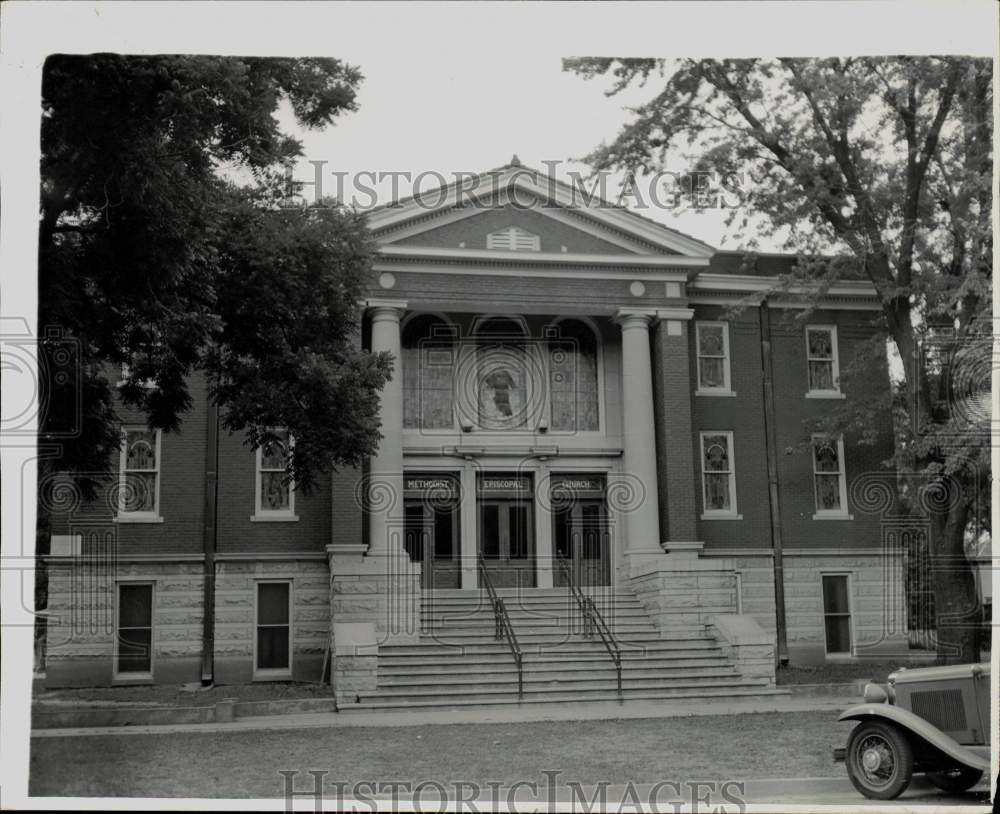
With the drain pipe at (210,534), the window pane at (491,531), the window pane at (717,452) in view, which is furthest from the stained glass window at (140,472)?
the window pane at (717,452)

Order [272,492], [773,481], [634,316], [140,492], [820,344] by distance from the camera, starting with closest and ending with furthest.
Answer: [140,492] → [272,492] → [634,316] → [773,481] → [820,344]

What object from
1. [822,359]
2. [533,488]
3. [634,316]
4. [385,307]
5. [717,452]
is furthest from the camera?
[822,359]

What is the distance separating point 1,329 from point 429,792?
597 cm

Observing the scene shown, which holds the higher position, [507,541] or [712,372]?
[712,372]

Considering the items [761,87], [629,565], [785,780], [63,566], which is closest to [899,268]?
[761,87]

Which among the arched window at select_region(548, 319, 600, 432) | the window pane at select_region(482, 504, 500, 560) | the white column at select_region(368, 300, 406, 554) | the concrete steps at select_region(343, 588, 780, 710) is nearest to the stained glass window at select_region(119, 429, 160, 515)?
the white column at select_region(368, 300, 406, 554)

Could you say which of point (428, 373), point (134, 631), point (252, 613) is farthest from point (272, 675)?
point (428, 373)

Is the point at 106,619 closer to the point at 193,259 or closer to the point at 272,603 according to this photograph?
the point at 272,603

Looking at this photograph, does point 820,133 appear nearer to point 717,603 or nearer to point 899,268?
point 899,268

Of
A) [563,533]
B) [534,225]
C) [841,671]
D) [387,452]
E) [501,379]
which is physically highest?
[534,225]

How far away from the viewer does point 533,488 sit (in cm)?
2469

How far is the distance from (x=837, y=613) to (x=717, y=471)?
13.0 ft

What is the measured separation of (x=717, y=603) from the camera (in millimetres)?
21656

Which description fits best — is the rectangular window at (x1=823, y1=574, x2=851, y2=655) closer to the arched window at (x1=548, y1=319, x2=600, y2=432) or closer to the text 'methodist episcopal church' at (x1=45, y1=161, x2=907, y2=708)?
the text 'methodist episcopal church' at (x1=45, y1=161, x2=907, y2=708)
